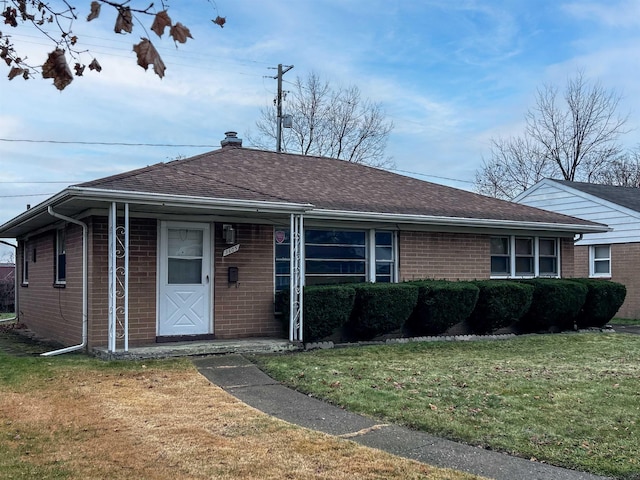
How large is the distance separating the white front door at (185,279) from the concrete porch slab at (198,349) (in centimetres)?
44

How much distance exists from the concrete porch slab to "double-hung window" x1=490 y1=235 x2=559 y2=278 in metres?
6.36

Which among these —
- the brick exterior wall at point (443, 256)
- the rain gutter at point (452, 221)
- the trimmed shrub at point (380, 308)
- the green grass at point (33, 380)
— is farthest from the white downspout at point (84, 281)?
the brick exterior wall at point (443, 256)

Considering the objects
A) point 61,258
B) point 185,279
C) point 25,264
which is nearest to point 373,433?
point 185,279

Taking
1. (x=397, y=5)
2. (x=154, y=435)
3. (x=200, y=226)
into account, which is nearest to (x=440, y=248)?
(x=200, y=226)

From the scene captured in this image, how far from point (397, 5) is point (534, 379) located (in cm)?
537

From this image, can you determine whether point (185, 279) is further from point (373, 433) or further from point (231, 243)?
point (373, 433)

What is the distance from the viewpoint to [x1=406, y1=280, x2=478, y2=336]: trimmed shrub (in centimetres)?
1304

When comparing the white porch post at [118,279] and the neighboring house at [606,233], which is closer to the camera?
the white porch post at [118,279]

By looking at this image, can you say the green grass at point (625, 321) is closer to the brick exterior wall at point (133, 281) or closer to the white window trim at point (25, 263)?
the brick exterior wall at point (133, 281)

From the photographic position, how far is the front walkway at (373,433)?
17.4 feet

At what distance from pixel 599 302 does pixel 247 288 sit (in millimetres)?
8740

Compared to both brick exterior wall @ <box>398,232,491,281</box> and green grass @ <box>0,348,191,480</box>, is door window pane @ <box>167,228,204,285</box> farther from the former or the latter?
brick exterior wall @ <box>398,232,491,281</box>

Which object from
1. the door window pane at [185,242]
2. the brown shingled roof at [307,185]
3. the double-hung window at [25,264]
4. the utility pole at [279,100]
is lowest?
the double-hung window at [25,264]

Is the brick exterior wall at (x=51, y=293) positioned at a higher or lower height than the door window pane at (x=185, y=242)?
lower
